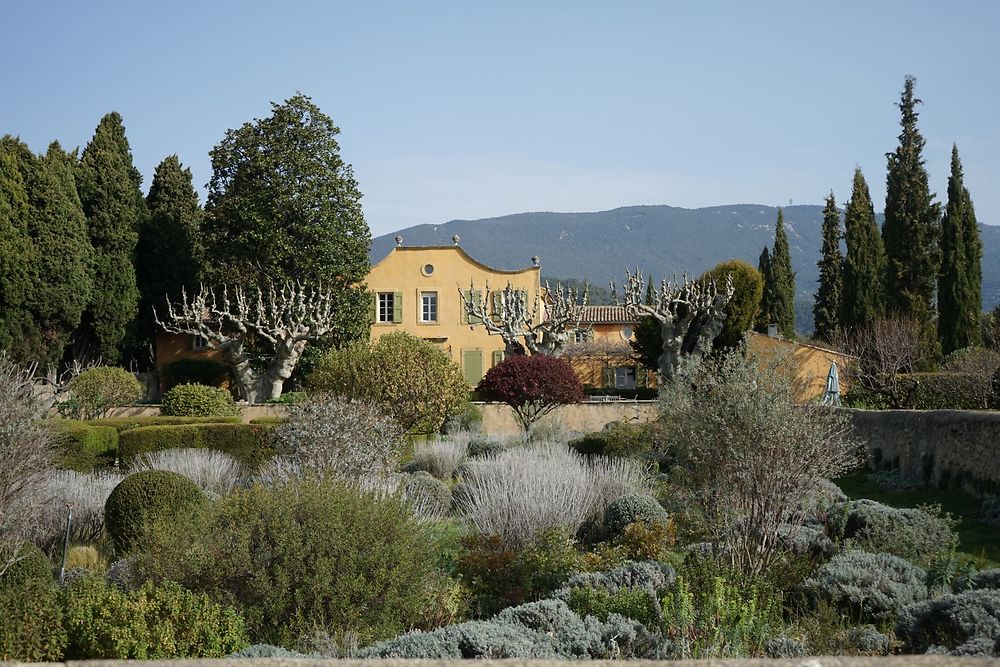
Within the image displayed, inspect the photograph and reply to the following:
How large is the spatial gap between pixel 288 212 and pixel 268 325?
4.04 metres

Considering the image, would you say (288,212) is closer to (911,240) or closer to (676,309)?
(676,309)

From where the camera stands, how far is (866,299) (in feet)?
120

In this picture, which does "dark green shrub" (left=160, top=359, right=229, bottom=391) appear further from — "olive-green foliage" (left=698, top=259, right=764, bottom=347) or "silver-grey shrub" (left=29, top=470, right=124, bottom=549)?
"silver-grey shrub" (left=29, top=470, right=124, bottom=549)

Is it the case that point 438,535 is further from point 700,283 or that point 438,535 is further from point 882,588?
point 700,283

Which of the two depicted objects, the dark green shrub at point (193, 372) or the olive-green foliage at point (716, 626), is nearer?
the olive-green foliage at point (716, 626)

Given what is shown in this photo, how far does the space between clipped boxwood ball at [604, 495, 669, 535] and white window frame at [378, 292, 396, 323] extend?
93.2 ft

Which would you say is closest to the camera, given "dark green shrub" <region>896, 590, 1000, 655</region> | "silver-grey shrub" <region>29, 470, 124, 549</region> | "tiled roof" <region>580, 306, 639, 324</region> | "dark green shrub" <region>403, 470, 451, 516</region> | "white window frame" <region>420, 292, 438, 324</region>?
"dark green shrub" <region>896, 590, 1000, 655</region>

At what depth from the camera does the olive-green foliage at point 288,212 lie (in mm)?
33500

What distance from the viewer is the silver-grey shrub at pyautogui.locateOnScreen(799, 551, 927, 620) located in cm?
815

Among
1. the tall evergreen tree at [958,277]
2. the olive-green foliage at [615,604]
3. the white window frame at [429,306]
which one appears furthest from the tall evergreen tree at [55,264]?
the tall evergreen tree at [958,277]

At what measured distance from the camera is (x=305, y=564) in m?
7.36

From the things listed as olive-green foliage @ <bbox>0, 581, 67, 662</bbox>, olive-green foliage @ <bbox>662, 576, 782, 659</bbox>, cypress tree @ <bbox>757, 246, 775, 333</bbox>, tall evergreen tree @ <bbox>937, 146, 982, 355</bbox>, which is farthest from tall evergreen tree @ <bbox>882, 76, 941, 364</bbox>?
olive-green foliage @ <bbox>0, 581, 67, 662</bbox>

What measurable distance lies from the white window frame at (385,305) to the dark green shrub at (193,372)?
21.3 feet

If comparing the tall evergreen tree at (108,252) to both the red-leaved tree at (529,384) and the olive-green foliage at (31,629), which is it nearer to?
the red-leaved tree at (529,384)
